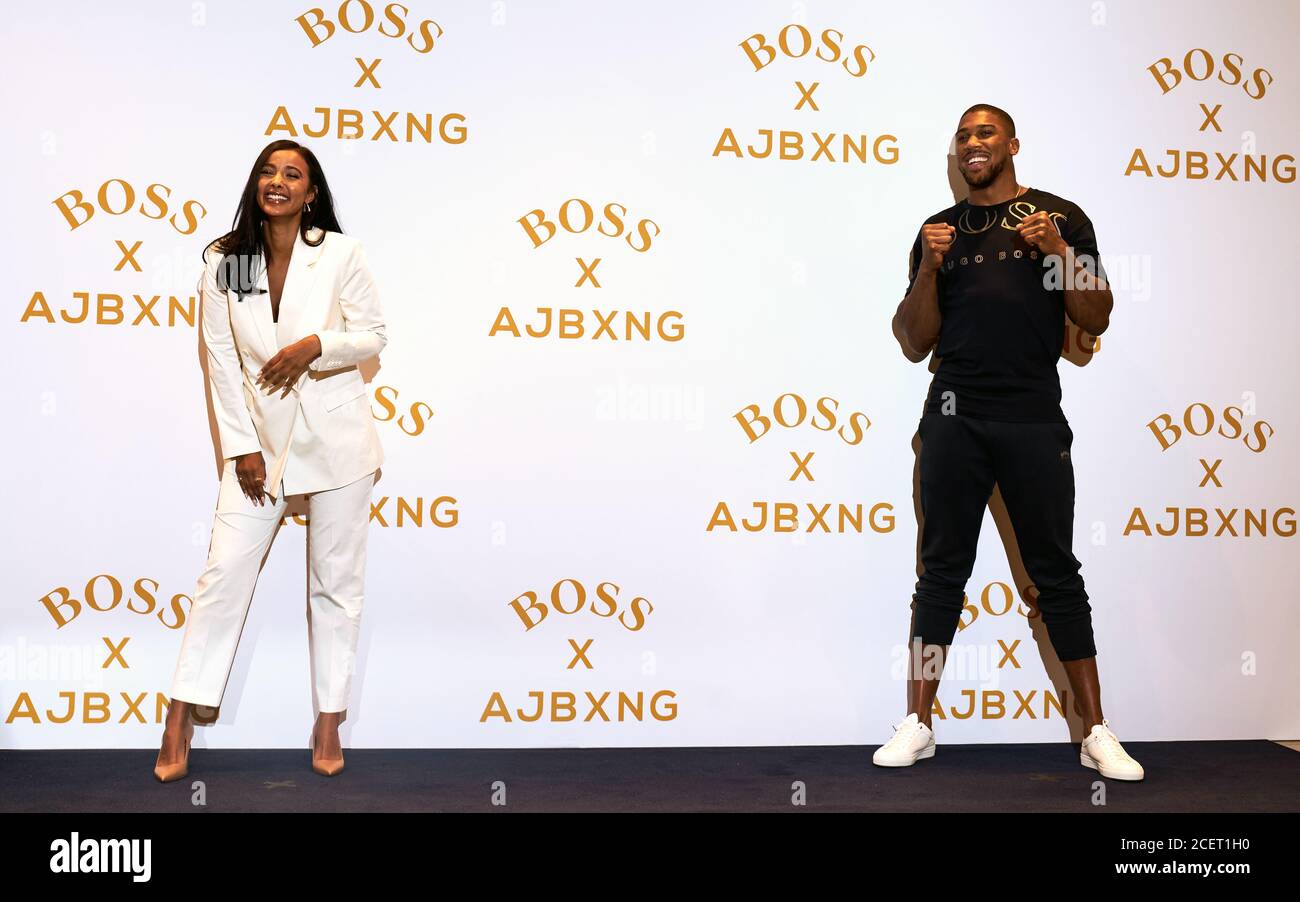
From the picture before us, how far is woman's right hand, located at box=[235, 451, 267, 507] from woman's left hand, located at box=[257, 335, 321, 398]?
0.68 ft

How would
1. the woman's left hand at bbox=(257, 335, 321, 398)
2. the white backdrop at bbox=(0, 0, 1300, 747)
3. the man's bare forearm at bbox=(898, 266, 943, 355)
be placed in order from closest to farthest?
the woman's left hand at bbox=(257, 335, 321, 398), the man's bare forearm at bbox=(898, 266, 943, 355), the white backdrop at bbox=(0, 0, 1300, 747)

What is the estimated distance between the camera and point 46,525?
3.18 meters

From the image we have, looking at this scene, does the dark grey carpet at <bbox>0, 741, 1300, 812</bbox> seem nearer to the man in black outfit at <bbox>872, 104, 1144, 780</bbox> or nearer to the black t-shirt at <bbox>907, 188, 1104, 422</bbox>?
the man in black outfit at <bbox>872, 104, 1144, 780</bbox>

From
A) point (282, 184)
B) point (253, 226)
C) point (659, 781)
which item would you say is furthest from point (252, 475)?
point (659, 781)

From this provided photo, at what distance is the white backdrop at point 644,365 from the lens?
3.20 metres

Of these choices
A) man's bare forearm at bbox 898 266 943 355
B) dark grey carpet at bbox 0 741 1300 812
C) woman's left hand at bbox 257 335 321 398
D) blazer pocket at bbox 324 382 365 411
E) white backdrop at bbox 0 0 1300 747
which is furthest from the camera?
white backdrop at bbox 0 0 1300 747

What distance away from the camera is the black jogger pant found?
304 centimetres

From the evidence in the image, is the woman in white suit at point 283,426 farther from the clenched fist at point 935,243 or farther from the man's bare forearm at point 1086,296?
the man's bare forearm at point 1086,296

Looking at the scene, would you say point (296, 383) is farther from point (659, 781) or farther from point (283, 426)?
point (659, 781)

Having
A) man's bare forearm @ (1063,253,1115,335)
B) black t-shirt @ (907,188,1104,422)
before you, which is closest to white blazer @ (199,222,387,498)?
black t-shirt @ (907,188,1104,422)

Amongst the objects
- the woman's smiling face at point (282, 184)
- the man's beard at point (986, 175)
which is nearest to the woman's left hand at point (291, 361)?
the woman's smiling face at point (282, 184)

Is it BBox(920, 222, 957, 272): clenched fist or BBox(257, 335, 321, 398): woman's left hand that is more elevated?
BBox(920, 222, 957, 272): clenched fist
